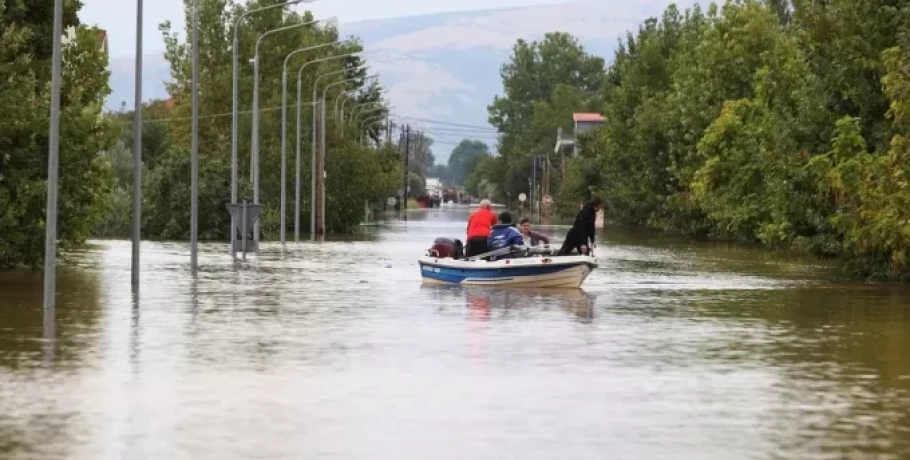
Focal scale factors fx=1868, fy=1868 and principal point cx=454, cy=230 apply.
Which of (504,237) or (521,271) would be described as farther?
(504,237)

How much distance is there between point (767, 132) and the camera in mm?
63906

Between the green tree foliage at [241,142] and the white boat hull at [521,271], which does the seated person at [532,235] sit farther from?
the green tree foliage at [241,142]

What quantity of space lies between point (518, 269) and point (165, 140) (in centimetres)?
8130

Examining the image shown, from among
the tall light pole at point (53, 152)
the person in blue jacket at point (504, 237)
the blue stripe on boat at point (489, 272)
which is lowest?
the blue stripe on boat at point (489, 272)

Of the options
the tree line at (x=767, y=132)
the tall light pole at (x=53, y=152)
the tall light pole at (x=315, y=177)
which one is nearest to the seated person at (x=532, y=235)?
the tree line at (x=767, y=132)

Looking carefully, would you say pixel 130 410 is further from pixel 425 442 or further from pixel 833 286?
pixel 833 286

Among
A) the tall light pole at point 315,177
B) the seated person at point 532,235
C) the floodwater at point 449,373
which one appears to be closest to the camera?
the floodwater at point 449,373

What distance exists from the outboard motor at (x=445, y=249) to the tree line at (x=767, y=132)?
8.66 metres

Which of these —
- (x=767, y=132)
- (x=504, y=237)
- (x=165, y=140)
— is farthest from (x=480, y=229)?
(x=165, y=140)

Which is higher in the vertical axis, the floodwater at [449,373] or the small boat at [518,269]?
the small boat at [518,269]

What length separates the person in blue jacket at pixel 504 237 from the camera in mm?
35719

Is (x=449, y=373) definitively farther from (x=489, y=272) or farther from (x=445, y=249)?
(x=445, y=249)

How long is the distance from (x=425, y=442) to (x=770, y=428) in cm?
277

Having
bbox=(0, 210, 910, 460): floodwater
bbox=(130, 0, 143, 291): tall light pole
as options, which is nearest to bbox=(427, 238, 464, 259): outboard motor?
bbox=(0, 210, 910, 460): floodwater
